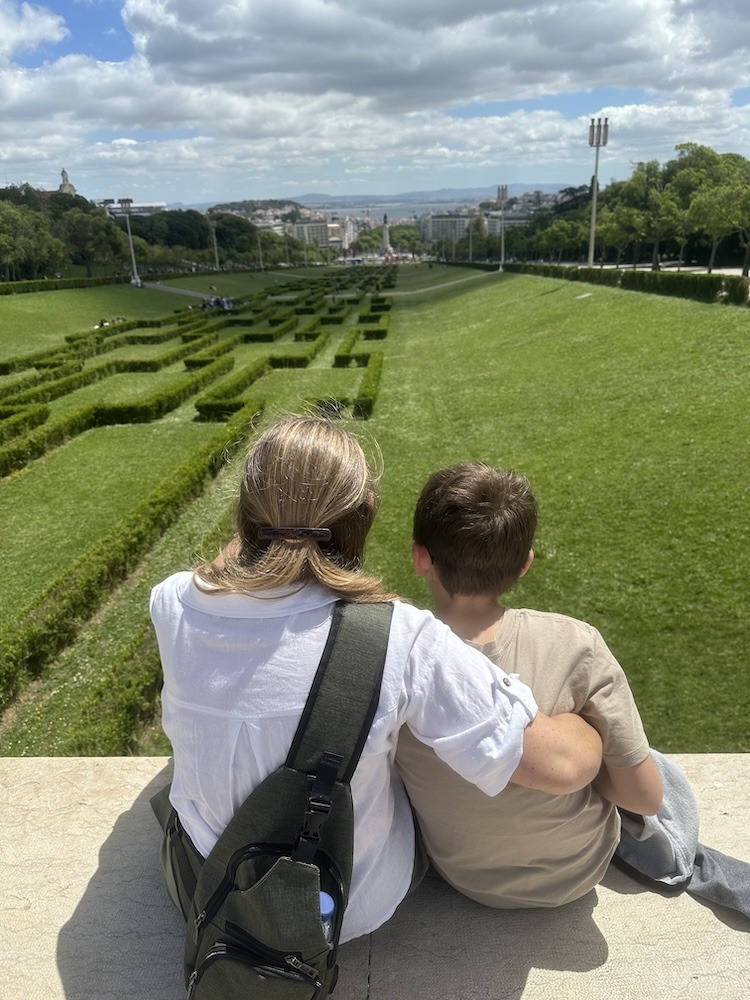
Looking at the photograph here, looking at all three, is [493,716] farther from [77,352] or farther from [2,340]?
[2,340]

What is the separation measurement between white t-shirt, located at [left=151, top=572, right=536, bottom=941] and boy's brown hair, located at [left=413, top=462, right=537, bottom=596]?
16.9 inches

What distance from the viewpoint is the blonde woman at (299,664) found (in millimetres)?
1430

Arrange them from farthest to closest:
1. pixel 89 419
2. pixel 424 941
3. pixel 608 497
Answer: pixel 89 419
pixel 608 497
pixel 424 941

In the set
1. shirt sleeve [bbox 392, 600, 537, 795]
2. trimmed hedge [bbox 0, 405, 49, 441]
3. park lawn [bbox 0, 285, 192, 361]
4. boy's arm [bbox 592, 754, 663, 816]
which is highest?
shirt sleeve [bbox 392, 600, 537, 795]

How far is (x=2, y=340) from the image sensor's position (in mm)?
27625

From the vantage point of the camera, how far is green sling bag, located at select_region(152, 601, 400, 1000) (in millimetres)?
1400

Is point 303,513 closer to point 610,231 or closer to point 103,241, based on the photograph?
point 610,231

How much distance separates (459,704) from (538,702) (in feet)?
1.27

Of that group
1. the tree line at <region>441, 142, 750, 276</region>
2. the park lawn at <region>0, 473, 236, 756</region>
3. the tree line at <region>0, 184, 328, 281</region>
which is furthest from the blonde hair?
the tree line at <region>0, 184, 328, 281</region>

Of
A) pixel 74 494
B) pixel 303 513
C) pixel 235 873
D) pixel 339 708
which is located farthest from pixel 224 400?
pixel 339 708

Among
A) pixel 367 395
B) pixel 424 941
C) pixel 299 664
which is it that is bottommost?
pixel 367 395

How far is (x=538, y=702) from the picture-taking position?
1.73 metres

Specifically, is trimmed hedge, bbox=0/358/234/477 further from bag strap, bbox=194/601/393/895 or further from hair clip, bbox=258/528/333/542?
bag strap, bbox=194/601/393/895

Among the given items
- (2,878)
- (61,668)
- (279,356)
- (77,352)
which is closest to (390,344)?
(279,356)
